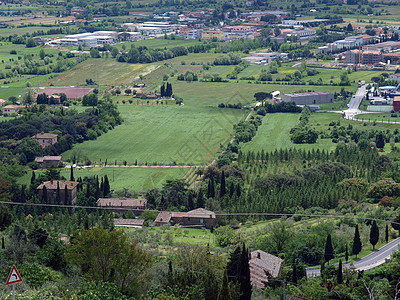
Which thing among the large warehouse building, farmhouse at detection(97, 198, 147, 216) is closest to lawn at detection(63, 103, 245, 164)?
the large warehouse building

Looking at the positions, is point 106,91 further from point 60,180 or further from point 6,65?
point 60,180

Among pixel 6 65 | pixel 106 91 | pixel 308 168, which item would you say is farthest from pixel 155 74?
pixel 308 168

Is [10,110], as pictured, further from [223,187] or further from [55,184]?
[223,187]

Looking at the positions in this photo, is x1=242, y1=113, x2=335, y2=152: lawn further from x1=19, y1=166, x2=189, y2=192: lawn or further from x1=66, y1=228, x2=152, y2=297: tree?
x1=66, y1=228, x2=152, y2=297: tree

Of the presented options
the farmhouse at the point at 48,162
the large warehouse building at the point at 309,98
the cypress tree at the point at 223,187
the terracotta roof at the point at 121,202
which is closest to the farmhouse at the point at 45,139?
the farmhouse at the point at 48,162

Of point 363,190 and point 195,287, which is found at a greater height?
point 195,287

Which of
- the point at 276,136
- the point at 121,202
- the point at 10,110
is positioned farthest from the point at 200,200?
the point at 10,110
